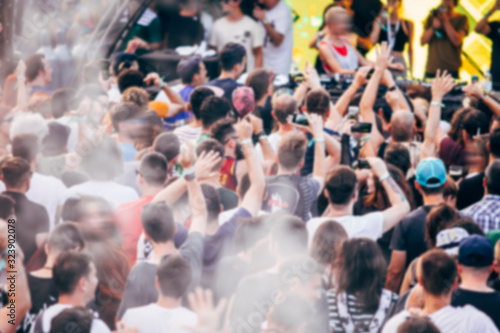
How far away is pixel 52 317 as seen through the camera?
286 centimetres

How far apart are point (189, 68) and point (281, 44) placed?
1996mm

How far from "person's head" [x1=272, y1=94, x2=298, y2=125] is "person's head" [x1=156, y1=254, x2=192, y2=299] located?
203cm

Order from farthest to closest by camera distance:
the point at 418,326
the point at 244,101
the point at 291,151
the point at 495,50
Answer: the point at 495,50
the point at 244,101
the point at 291,151
the point at 418,326

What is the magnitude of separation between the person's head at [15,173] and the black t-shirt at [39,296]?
83cm

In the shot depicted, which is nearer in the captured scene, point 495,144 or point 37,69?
point 495,144

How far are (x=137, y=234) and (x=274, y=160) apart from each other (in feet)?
3.87

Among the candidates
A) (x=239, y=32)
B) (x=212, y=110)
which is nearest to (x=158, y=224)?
(x=212, y=110)

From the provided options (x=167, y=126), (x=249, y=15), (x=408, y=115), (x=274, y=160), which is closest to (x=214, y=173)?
(x=274, y=160)

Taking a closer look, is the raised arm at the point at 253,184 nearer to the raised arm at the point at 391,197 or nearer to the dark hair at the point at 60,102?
the raised arm at the point at 391,197

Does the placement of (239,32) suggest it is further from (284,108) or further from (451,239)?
(451,239)

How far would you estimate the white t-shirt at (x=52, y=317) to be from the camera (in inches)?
108

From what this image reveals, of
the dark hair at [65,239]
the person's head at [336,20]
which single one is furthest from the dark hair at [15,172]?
the person's head at [336,20]

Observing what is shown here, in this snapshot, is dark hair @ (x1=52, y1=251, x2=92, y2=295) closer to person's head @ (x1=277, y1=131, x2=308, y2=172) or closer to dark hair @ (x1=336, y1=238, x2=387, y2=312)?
dark hair @ (x1=336, y1=238, x2=387, y2=312)

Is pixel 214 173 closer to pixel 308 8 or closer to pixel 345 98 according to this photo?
pixel 345 98
